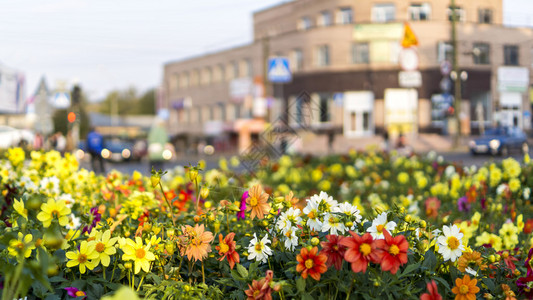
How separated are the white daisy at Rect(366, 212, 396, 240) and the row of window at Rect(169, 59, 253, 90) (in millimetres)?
47710

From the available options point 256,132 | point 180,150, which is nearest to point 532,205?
point 256,132

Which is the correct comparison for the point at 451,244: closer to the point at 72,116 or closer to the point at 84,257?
the point at 84,257

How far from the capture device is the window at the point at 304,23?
4478 centimetres

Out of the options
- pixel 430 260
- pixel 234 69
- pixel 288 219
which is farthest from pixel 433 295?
pixel 234 69

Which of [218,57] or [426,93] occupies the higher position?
[218,57]

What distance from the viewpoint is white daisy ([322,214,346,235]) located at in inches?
83.6

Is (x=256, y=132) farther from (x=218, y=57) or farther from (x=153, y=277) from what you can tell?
(x=153, y=277)

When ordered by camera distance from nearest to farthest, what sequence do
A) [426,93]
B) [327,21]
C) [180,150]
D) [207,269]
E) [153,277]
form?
1. [153,277]
2. [207,269]
3. [426,93]
4. [327,21]
5. [180,150]

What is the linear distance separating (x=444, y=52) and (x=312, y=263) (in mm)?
41072

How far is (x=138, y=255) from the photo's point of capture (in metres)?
2.12

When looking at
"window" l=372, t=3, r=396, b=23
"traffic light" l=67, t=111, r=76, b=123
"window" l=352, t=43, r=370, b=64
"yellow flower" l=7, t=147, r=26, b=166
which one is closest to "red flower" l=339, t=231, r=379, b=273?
"yellow flower" l=7, t=147, r=26, b=166

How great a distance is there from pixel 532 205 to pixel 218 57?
50.8 meters

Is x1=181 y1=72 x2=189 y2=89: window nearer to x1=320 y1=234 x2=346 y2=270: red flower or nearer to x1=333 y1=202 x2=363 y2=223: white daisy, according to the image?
x1=333 y1=202 x2=363 y2=223: white daisy

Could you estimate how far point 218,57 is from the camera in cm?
5438
